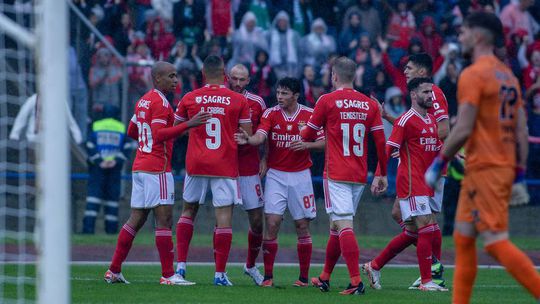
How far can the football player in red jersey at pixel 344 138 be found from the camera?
37.6 ft

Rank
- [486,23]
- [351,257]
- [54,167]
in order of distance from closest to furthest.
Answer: [54,167] < [486,23] < [351,257]

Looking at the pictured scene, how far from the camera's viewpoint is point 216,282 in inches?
469

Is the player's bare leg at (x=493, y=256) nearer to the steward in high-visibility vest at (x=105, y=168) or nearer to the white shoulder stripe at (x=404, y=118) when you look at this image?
the white shoulder stripe at (x=404, y=118)

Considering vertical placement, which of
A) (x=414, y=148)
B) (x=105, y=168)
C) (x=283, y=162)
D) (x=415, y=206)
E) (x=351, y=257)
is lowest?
(x=351, y=257)

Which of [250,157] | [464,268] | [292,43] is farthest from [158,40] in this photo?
[464,268]

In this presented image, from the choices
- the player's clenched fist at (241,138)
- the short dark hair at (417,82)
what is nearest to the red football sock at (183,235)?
the player's clenched fist at (241,138)

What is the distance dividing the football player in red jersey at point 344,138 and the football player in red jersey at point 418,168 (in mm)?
399

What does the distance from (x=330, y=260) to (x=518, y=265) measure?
161 inches

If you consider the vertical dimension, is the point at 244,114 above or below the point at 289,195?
above

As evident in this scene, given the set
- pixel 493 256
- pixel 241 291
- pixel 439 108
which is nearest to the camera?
pixel 493 256

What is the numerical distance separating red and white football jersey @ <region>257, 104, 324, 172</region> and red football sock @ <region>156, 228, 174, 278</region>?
5.02 feet

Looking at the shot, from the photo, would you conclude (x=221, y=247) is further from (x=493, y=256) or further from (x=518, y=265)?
(x=518, y=265)

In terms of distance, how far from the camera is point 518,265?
25.9 feet

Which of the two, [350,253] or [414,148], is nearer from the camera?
[350,253]
